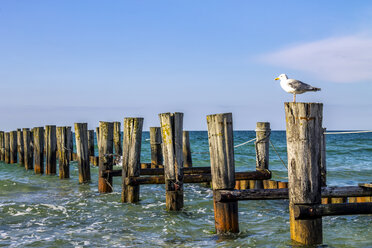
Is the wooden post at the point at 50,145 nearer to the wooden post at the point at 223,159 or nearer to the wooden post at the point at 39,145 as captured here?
the wooden post at the point at 39,145

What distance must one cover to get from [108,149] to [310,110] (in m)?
6.81

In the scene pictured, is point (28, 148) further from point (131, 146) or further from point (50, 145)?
point (131, 146)

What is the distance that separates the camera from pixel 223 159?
21.5 feet

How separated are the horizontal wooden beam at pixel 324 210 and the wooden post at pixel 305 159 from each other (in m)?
0.07

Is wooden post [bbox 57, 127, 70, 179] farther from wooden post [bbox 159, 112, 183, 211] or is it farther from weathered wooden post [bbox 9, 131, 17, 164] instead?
weathered wooden post [bbox 9, 131, 17, 164]

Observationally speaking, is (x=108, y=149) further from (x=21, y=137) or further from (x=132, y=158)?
(x=21, y=137)

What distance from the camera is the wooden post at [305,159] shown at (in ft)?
17.4

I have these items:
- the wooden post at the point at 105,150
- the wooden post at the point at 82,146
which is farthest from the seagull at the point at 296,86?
the wooden post at the point at 82,146

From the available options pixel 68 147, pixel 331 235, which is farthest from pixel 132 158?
pixel 68 147

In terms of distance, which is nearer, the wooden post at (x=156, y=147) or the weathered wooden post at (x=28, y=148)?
the wooden post at (x=156, y=147)

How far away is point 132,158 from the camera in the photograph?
9.52 meters

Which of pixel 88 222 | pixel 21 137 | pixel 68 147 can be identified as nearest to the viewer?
pixel 88 222

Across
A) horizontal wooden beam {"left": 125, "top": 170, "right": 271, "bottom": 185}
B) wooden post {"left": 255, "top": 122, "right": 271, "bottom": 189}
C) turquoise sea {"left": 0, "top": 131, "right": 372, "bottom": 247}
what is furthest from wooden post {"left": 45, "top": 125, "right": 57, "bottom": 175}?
wooden post {"left": 255, "top": 122, "right": 271, "bottom": 189}

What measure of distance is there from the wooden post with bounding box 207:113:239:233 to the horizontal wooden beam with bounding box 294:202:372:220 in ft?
4.40
